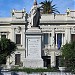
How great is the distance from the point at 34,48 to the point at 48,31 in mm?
41433

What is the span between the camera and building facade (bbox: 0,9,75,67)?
77688 mm

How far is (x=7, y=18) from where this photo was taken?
79000 millimetres

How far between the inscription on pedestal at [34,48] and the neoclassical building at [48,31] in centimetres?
4015

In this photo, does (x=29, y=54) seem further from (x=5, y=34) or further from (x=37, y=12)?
(x=5, y=34)

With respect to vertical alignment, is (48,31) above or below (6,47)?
above

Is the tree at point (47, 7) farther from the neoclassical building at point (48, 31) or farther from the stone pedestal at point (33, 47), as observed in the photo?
the stone pedestal at point (33, 47)

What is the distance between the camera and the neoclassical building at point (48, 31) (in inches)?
3059

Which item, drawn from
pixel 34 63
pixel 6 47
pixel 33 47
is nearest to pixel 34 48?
pixel 33 47

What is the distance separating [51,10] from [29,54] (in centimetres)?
5760

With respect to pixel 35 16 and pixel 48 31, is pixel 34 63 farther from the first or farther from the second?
pixel 48 31

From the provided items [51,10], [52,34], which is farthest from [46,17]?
[51,10]

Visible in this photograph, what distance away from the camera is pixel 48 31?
78438 millimetres

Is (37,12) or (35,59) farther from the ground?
(37,12)

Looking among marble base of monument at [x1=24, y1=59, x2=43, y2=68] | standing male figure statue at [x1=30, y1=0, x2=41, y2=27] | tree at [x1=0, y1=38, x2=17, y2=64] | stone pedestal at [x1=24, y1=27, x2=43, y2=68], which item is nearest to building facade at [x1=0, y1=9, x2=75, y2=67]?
tree at [x1=0, y1=38, x2=17, y2=64]
